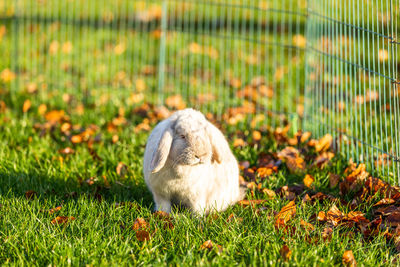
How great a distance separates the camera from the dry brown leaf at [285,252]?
2.92 meters

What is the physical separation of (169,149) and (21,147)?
85.5 inches

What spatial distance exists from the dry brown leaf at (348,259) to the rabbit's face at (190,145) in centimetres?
102

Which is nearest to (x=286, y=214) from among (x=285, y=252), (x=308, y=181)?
(x=285, y=252)

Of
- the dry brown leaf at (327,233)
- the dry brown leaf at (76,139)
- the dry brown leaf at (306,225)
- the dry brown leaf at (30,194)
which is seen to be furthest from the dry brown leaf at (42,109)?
the dry brown leaf at (327,233)

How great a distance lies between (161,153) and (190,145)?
0.19 meters

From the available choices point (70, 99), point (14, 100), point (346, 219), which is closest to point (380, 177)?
point (346, 219)

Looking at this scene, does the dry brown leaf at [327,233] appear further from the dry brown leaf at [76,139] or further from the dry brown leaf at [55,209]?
the dry brown leaf at [76,139]

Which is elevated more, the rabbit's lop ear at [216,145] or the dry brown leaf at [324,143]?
the rabbit's lop ear at [216,145]

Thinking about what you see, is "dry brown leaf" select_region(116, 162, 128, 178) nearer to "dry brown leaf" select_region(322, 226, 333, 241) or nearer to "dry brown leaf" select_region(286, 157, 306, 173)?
"dry brown leaf" select_region(286, 157, 306, 173)

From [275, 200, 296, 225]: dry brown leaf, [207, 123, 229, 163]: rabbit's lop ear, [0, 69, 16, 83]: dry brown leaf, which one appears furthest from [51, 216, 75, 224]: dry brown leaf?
[0, 69, 16, 83]: dry brown leaf

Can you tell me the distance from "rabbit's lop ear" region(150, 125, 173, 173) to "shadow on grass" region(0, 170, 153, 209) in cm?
63

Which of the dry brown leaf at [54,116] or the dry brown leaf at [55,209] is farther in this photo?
the dry brown leaf at [54,116]

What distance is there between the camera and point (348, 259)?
2926 mm

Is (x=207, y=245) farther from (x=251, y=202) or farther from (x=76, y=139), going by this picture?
(x=76, y=139)
